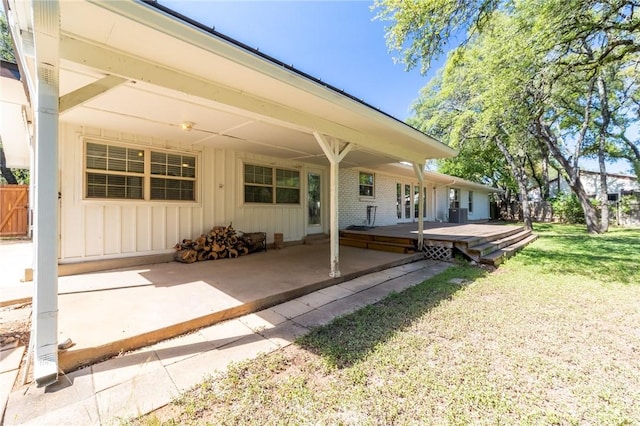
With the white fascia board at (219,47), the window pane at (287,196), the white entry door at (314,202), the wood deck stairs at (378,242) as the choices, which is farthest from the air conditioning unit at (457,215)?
the white fascia board at (219,47)

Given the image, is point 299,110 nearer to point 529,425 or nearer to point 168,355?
point 168,355

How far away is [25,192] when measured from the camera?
10383 millimetres

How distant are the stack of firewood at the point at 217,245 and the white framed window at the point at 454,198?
1393 cm

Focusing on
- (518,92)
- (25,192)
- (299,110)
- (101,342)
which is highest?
(518,92)

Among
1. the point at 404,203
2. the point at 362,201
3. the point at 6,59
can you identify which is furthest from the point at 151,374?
the point at 6,59

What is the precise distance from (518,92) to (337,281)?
634 centimetres

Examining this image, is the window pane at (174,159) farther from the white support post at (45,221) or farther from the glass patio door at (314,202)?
the white support post at (45,221)

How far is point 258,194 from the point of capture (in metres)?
7.35

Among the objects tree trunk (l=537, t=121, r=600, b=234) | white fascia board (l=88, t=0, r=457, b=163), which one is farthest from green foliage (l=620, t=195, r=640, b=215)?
white fascia board (l=88, t=0, r=457, b=163)

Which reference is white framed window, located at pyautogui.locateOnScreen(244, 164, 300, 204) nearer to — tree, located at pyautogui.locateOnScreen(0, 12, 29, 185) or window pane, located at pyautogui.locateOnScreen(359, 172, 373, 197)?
window pane, located at pyautogui.locateOnScreen(359, 172, 373, 197)

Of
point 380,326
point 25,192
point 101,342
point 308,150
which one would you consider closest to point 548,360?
point 380,326

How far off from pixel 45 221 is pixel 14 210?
40.8 ft

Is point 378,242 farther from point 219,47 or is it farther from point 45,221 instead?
point 45,221

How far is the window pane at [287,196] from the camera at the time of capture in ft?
25.8
